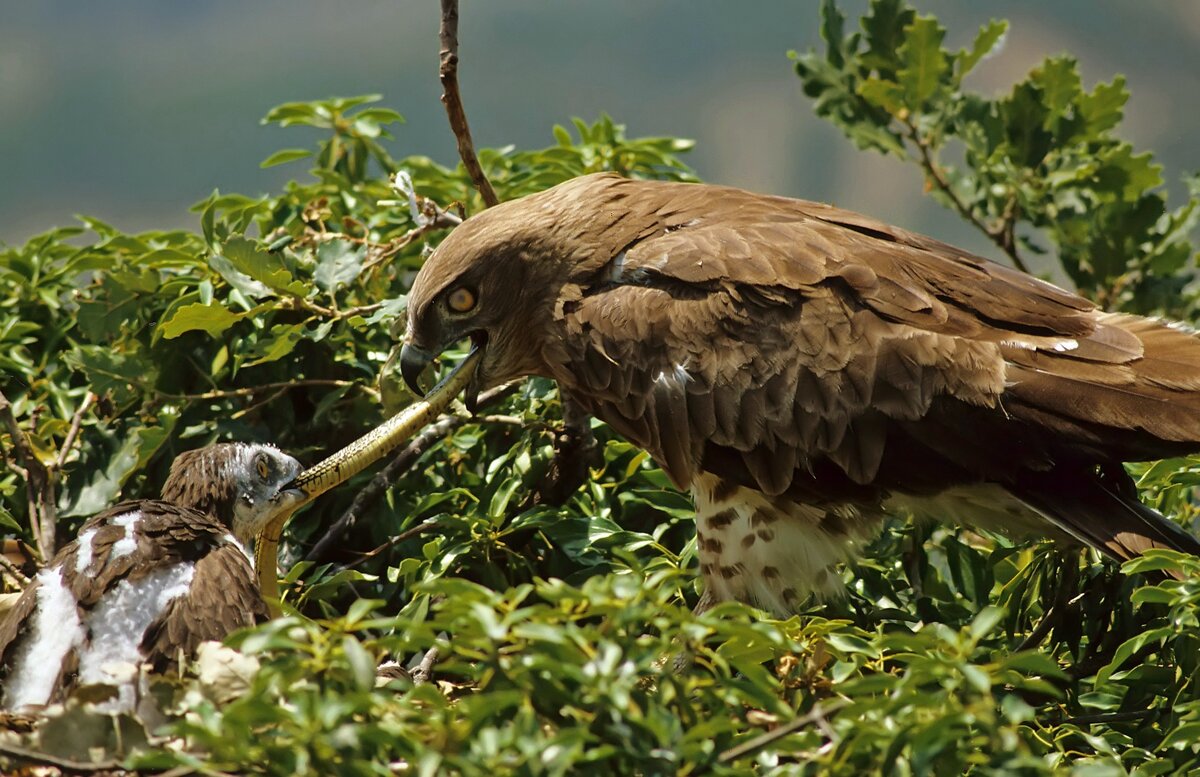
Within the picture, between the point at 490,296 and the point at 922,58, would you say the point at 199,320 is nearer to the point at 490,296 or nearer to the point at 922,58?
the point at 490,296

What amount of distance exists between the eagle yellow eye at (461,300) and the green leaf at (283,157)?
1.31 metres

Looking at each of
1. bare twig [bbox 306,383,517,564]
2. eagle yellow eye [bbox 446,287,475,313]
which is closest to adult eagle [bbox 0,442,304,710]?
bare twig [bbox 306,383,517,564]

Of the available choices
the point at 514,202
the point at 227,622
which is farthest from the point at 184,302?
the point at 227,622

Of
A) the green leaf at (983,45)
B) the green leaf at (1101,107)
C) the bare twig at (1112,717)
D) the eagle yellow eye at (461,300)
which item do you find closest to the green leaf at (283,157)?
the eagle yellow eye at (461,300)

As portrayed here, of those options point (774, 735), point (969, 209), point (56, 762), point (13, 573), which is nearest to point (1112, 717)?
point (774, 735)

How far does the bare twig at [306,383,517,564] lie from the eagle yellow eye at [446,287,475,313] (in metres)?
0.35

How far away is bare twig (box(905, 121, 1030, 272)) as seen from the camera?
5793 mm

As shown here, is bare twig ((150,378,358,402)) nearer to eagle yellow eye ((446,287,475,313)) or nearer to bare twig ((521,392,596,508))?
eagle yellow eye ((446,287,475,313))

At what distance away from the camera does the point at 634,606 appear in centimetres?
232

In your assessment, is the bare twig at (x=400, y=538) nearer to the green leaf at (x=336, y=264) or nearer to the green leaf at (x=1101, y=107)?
the green leaf at (x=336, y=264)

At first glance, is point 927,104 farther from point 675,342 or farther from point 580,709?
point 580,709

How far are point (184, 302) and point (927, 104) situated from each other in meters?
3.05

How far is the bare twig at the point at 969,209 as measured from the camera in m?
5.79

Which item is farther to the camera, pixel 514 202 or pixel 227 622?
pixel 514 202
